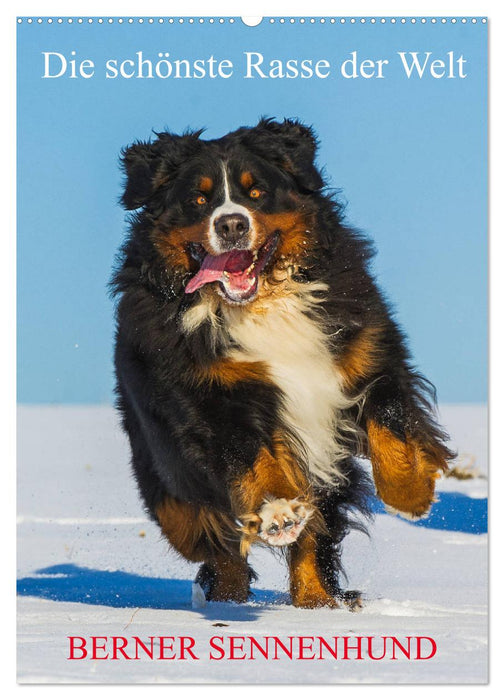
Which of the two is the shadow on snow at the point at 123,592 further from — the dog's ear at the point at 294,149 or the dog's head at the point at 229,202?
the dog's ear at the point at 294,149

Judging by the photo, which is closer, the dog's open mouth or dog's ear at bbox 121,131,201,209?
the dog's open mouth

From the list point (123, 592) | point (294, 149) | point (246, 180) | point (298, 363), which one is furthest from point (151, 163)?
point (123, 592)

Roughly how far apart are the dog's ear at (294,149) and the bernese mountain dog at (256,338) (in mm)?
12

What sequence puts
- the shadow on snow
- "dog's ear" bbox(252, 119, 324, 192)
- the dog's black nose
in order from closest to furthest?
the dog's black nose, "dog's ear" bbox(252, 119, 324, 192), the shadow on snow

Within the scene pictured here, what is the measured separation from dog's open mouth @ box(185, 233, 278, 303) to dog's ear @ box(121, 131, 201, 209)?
467 millimetres

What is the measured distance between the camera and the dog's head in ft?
19.2

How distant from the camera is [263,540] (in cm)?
543

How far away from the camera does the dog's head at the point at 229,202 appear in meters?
5.86

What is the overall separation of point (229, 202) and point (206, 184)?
169 mm

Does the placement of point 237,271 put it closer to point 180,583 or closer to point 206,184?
point 206,184

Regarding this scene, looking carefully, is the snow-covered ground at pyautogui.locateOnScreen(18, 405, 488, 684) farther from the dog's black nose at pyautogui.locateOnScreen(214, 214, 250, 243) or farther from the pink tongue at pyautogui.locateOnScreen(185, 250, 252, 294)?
the dog's black nose at pyautogui.locateOnScreen(214, 214, 250, 243)

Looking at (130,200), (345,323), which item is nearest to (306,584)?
(345,323)

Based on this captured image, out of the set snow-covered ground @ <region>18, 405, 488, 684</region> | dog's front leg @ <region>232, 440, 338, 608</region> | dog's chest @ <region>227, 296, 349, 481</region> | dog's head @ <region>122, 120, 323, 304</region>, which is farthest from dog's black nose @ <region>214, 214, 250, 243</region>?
snow-covered ground @ <region>18, 405, 488, 684</region>

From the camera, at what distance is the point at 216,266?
Answer: 5.98m
